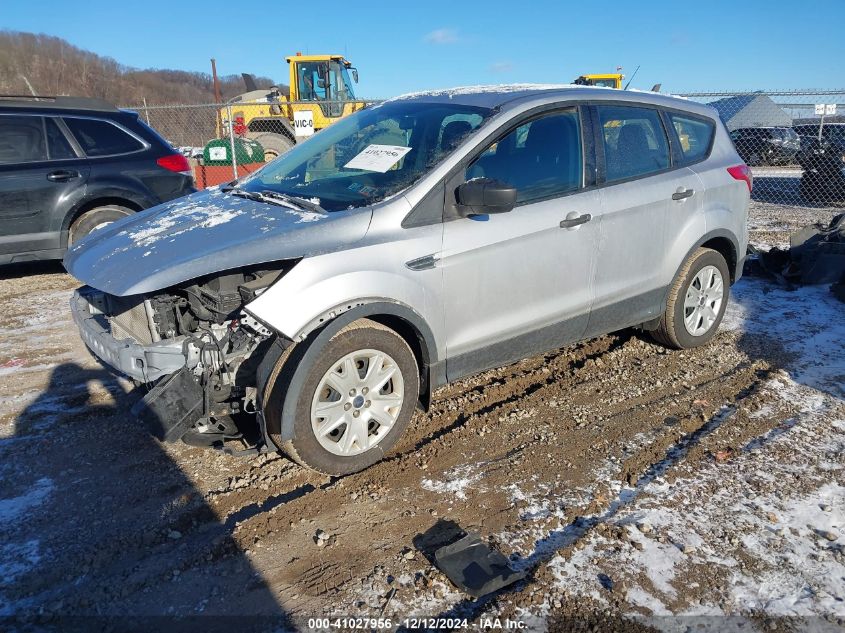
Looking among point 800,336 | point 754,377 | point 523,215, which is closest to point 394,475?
point 523,215

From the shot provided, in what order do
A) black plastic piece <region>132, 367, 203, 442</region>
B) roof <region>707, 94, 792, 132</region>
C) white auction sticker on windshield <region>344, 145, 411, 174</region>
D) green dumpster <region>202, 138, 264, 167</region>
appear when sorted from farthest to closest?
roof <region>707, 94, 792, 132</region>
green dumpster <region>202, 138, 264, 167</region>
white auction sticker on windshield <region>344, 145, 411, 174</region>
black plastic piece <region>132, 367, 203, 442</region>

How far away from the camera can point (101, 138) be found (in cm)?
732

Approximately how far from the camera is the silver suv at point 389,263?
316cm

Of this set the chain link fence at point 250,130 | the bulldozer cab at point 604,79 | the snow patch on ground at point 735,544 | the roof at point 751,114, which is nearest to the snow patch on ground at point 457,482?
the snow patch on ground at point 735,544

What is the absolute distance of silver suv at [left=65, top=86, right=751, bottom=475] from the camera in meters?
3.16

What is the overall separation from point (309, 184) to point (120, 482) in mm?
2010

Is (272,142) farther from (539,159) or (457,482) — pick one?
(457,482)

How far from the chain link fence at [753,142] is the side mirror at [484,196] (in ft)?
27.4

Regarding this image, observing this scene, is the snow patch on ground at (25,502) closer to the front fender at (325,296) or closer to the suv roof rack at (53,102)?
the front fender at (325,296)

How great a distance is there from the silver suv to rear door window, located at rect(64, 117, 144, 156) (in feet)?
12.4

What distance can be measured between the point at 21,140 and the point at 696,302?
22.9ft

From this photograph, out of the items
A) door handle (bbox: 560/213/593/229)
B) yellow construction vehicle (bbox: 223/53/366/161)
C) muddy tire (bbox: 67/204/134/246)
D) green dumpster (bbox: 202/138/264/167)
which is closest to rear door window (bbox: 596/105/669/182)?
door handle (bbox: 560/213/593/229)

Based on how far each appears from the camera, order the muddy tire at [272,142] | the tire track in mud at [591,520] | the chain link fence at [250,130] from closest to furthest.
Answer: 1. the tire track in mud at [591,520]
2. the chain link fence at [250,130]
3. the muddy tire at [272,142]

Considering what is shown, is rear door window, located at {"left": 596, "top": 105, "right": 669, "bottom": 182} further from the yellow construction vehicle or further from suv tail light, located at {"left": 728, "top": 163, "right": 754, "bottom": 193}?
the yellow construction vehicle
